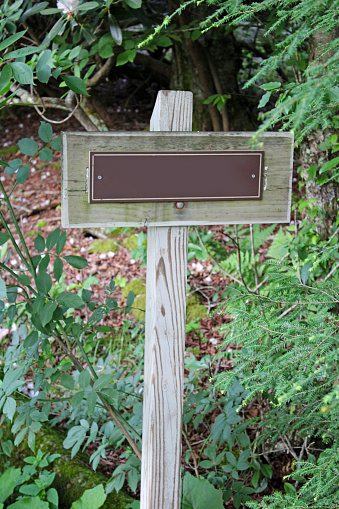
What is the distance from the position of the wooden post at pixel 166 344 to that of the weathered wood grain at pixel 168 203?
1.8 inches

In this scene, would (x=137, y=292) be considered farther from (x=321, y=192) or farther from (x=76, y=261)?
(x=76, y=261)

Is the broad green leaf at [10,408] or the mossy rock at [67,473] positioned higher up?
the broad green leaf at [10,408]

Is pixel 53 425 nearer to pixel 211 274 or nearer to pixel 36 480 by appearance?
pixel 36 480

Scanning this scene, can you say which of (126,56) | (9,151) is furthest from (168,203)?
(9,151)

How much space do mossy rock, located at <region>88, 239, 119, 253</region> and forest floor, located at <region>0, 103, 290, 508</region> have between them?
2cm

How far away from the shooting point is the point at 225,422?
1.86 metres

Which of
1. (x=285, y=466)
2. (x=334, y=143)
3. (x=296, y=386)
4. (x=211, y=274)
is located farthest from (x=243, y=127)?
(x=296, y=386)

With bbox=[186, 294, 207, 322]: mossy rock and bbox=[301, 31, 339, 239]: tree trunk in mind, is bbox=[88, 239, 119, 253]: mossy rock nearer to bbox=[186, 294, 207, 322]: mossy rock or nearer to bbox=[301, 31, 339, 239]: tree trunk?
bbox=[186, 294, 207, 322]: mossy rock

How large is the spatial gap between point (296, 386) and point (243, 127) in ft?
11.6

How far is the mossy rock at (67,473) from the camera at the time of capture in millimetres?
2064

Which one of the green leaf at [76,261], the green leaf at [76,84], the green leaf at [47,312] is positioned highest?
the green leaf at [76,84]

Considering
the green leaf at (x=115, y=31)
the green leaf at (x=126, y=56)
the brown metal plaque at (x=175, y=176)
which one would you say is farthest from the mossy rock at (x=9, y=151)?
the brown metal plaque at (x=175, y=176)

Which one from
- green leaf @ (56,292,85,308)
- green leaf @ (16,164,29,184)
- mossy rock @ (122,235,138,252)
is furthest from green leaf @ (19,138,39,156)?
mossy rock @ (122,235,138,252)

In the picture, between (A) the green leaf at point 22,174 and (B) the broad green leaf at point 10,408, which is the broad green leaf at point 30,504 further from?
(A) the green leaf at point 22,174
